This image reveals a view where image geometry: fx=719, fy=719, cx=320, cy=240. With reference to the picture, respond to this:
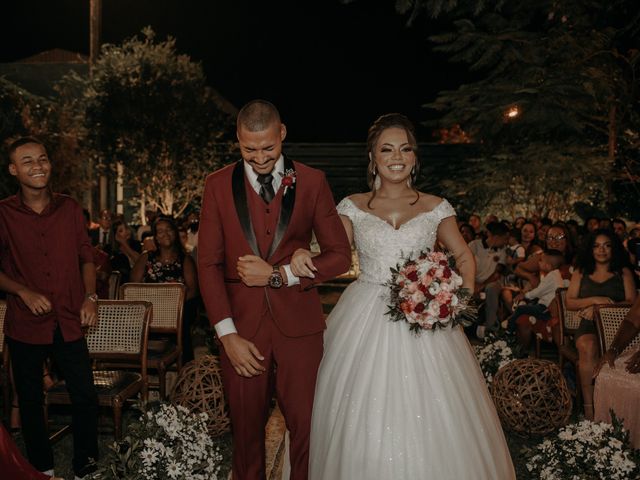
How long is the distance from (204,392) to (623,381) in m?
2.79

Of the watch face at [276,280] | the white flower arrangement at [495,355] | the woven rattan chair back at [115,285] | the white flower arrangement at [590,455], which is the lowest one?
the white flower arrangement at [590,455]

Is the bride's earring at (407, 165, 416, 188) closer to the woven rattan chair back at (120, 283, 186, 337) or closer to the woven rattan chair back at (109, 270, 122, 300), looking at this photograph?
the woven rattan chair back at (120, 283, 186, 337)

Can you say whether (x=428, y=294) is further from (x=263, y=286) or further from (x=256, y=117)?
(x=256, y=117)

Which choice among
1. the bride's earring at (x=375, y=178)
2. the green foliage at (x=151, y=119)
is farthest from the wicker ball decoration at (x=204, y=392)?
the green foliage at (x=151, y=119)

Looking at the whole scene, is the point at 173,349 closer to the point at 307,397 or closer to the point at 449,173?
the point at 307,397

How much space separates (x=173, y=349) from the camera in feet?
20.1

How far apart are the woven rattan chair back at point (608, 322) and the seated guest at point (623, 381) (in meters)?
0.47

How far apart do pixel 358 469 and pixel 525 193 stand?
44.1 ft

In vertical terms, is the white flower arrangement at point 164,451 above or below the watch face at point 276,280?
below

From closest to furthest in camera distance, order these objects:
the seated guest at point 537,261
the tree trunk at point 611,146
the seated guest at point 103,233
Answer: the seated guest at point 537,261, the seated guest at point 103,233, the tree trunk at point 611,146

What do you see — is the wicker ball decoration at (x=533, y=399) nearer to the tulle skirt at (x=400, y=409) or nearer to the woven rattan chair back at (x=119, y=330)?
the tulle skirt at (x=400, y=409)

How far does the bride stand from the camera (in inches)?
129

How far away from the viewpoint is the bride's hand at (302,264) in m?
2.93

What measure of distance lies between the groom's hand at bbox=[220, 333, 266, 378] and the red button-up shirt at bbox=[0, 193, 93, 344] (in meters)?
1.53
